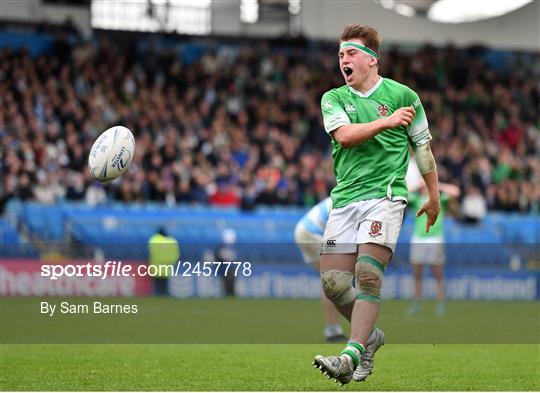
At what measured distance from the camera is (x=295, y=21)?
117 feet

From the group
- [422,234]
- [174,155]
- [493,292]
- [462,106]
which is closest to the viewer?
[422,234]

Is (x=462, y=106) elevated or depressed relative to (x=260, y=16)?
depressed

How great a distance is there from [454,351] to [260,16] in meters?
25.0

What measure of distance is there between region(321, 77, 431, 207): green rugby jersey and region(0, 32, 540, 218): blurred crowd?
16.2 metres

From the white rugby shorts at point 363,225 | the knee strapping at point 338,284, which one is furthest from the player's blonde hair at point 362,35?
the knee strapping at point 338,284

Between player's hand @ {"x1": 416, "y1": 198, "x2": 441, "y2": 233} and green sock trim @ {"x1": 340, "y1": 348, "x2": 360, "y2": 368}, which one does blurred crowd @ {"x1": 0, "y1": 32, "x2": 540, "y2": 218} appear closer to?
player's hand @ {"x1": 416, "y1": 198, "x2": 441, "y2": 233}

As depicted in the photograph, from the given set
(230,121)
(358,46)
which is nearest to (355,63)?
(358,46)

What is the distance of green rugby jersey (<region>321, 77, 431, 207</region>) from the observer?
24.7ft

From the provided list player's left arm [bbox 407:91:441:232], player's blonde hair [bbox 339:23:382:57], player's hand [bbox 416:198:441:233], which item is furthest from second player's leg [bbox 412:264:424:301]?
player's blonde hair [bbox 339:23:382:57]

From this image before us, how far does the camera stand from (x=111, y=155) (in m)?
9.53

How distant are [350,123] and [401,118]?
17.8 inches

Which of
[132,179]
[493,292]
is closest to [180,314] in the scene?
[132,179]

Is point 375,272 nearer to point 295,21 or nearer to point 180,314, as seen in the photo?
point 180,314

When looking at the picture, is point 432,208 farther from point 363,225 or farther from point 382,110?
point 382,110
